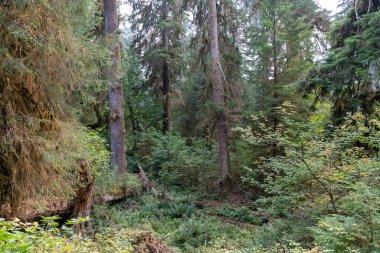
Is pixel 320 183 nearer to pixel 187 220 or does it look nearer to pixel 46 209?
pixel 187 220

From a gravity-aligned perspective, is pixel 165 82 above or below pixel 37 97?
above

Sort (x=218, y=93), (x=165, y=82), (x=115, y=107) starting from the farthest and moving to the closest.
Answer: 1. (x=165, y=82)
2. (x=218, y=93)
3. (x=115, y=107)

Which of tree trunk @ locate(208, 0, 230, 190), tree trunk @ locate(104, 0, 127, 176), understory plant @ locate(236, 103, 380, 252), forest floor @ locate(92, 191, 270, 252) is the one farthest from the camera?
tree trunk @ locate(208, 0, 230, 190)

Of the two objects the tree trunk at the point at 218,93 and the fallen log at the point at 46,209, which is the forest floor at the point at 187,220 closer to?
the fallen log at the point at 46,209

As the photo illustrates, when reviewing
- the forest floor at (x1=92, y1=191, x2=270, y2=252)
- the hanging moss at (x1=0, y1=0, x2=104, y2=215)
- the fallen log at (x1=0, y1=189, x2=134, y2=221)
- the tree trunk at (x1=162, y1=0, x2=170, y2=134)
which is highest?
the tree trunk at (x1=162, y1=0, x2=170, y2=134)

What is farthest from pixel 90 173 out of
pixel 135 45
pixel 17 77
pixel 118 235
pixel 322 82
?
pixel 135 45

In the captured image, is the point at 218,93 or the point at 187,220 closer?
the point at 187,220

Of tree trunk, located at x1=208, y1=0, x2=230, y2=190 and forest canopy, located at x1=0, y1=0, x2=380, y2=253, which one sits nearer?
forest canopy, located at x1=0, y1=0, x2=380, y2=253

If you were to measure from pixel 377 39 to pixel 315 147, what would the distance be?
283 centimetres

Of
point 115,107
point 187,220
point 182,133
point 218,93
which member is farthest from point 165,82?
point 187,220

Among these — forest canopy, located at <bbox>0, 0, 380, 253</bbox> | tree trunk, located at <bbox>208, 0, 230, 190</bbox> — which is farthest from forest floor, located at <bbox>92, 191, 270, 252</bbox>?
tree trunk, located at <bbox>208, 0, 230, 190</bbox>

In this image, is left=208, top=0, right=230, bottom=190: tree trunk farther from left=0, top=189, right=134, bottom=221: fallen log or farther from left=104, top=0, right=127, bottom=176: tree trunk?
left=0, top=189, right=134, bottom=221: fallen log

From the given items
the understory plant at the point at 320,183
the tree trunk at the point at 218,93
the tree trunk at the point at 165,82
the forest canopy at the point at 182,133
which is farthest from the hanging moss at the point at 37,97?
the tree trunk at the point at 165,82

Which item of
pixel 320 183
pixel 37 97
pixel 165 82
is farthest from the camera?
pixel 165 82
